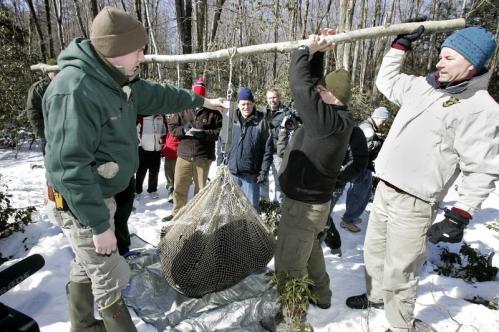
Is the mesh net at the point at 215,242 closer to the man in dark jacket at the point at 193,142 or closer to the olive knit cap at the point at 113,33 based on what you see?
the olive knit cap at the point at 113,33

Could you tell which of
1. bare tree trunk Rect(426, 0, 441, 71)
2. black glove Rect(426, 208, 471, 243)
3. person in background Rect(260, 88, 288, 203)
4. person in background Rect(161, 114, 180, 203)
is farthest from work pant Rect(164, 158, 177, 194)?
bare tree trunk Rect(426, 0, 441, 71)

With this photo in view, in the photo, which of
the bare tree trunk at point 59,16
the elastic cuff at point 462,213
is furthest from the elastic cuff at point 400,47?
the bare tree trunk at point 59,16

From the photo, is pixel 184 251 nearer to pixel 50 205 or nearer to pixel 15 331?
pixel 50 205

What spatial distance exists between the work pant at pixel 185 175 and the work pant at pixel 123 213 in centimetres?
104

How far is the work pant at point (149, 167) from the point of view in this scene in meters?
4.84

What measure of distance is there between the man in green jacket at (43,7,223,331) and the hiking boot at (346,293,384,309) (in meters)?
1.75

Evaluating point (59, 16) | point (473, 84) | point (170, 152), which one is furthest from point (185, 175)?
point (59, 16)

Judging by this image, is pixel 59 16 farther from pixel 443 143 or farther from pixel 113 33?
pixel 443 143

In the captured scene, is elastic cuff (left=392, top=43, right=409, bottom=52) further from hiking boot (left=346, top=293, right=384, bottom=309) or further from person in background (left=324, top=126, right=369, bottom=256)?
hiking boot (left=346, top=293, right=384, bottom=309)

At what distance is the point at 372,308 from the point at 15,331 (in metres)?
2.58

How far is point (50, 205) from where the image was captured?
67.8 inches

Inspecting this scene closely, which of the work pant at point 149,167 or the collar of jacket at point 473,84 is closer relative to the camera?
the collar of jacket at point 473,84

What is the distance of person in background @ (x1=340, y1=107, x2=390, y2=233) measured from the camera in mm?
4198

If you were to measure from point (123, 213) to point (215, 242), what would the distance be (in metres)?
1.22
